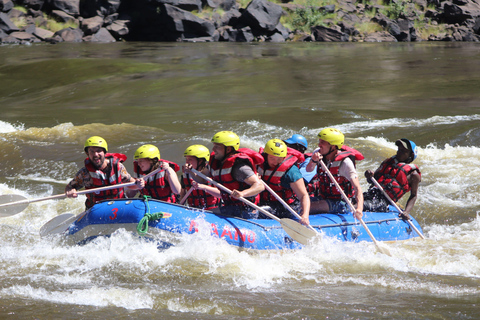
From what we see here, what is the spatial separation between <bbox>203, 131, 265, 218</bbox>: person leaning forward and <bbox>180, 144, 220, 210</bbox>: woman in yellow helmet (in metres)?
0.11

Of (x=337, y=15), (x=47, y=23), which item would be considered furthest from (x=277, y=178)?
(x=337, y=15)

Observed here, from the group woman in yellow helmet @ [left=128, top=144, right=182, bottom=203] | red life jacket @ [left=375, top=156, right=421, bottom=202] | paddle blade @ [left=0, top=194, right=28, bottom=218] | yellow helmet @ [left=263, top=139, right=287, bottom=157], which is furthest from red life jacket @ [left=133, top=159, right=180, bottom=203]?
red life jacket @ [left=375, top=156, right=421, bottom=202]

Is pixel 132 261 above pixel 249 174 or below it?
below

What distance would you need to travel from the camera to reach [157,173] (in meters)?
6.00

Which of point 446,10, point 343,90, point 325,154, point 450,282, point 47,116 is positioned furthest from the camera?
point 446,10

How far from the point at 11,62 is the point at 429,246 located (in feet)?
76.7

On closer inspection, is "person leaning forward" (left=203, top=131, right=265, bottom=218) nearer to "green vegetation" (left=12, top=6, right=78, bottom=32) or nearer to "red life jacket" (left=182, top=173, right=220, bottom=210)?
"red life jacket" (left=182, top=173, right=220, bottom=210)

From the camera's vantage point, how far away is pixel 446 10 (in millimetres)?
46938

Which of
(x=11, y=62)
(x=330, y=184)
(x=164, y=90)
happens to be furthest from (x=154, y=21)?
(x=330, y=184)

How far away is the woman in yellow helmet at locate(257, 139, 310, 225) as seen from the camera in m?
5.66

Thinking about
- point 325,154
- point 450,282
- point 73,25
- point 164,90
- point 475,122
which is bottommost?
point 73,25

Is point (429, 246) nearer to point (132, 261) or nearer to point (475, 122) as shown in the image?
point (132, 261)

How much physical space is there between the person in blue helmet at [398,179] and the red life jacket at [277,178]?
1.34 meters

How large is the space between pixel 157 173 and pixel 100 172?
2.32ft
